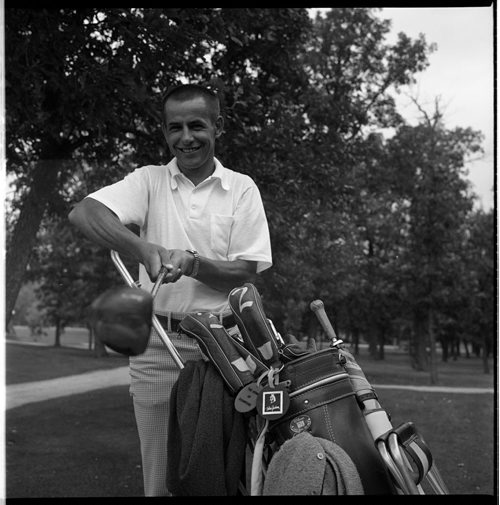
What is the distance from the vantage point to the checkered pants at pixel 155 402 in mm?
1479

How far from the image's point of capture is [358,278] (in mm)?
4234

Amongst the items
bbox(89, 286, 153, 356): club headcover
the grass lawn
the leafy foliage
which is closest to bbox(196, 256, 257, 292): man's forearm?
bbox(89, 286, 153, 356): club headcover

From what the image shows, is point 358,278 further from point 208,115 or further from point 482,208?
point 208,115

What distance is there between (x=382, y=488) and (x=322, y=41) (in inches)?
161

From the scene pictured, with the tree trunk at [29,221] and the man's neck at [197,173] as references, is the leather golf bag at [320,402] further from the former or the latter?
the tree trunk at [29,221]

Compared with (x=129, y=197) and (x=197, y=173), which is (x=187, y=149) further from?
(x=129, y=197)

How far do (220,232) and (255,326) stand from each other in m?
0.34

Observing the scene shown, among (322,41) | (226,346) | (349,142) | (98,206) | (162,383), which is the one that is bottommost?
(162,383)

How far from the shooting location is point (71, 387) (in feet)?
22.4

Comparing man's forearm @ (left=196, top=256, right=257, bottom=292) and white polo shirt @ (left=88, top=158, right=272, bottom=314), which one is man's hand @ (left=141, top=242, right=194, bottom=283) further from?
white polo shirt @ (left=88, top=158, right=272, bottom=314)

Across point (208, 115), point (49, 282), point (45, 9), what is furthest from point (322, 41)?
point (208, 115)

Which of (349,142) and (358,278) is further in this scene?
(349,142)

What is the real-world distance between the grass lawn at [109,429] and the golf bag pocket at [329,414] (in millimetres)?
2156

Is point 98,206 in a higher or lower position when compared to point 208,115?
lower
